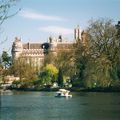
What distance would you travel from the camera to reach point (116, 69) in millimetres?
69250

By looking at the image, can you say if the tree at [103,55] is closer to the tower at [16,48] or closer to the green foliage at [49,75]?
the green foliage at [49,75]

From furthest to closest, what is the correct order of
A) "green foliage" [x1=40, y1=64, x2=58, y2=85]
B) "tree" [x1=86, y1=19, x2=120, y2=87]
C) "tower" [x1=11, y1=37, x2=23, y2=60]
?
"tower" [x1=11, y1=37, x2=23, y2=60] → "green foliage" [x1=40, y1=64, x2=58, y2=85] → "tree" [x1=86, y1=19, x2=120, y2=87]

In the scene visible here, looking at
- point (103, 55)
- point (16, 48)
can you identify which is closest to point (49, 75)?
point (103, 55)

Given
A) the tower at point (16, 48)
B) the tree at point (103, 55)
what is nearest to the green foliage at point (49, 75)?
the tree at point (103, 55)

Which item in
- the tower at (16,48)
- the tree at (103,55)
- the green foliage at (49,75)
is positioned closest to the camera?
the tree at (103,55)

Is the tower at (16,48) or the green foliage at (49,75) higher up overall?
the tower at (16,48)

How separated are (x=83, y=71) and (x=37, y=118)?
4458cm

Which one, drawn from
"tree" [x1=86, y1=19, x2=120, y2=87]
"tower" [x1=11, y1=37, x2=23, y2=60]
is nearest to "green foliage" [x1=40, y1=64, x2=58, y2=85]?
"tree" [x1=86, y1=19, x2=120, y2=87]

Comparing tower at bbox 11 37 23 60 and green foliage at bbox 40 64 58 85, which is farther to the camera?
tower at bbox 11 37 23 60

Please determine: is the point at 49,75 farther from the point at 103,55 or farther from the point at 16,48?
the point at 16,48

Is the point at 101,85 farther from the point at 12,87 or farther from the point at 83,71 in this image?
the point at 12,87

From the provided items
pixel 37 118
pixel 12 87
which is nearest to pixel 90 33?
pixel 12 87

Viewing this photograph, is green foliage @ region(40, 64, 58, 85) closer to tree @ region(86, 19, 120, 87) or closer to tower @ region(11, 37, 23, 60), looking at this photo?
tree @ region(86, 19, 120, 87)

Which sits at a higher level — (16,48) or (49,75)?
(16,48)
